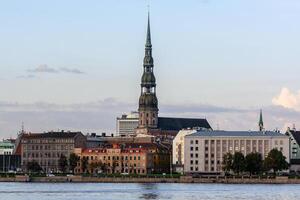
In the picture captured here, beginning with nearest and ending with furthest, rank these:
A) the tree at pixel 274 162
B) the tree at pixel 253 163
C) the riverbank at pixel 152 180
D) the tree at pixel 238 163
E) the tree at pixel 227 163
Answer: the riverbank at pixel 152 180 → the tree at pixel 253 163 → the tree at pixel 238 163 → the tree at pixel 274 162 → the tree at pixel 227 163

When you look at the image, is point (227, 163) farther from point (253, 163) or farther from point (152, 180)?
point (152, 180)

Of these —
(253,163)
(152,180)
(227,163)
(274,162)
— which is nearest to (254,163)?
(253,163)

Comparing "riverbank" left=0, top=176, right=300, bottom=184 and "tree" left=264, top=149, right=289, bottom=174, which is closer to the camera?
"riverbank" left=0, top=176, right=300, bottom=184

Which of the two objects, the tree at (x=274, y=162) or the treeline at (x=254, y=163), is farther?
the tree at (x=274, y=162)

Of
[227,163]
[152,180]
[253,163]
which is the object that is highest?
[227,163]

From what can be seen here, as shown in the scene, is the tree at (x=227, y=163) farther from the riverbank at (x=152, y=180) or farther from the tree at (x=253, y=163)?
the riverbank at (x=152, y=180)

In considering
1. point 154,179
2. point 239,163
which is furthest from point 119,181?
point 239,163

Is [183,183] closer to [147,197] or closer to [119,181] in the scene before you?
[119,181]

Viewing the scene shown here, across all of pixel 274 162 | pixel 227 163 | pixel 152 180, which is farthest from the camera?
pixel 227 163

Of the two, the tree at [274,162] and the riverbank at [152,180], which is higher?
the tree at [274,162]

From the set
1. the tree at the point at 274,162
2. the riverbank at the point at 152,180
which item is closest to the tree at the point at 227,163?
the riverbank at the point at 152,180

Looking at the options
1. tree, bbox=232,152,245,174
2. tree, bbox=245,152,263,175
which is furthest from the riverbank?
tree, bbox=245,152,263,175

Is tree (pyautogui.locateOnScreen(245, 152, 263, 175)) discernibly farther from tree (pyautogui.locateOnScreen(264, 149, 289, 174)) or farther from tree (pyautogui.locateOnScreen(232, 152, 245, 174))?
tree (pyautogui.locateOnScreen(264, 149, 289, 174))

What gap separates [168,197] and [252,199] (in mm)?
9267
